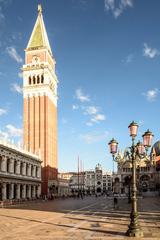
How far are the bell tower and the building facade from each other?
5.71 m

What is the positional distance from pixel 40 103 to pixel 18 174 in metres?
26.4

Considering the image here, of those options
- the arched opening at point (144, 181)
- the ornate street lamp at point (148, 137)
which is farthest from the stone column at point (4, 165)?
the arched opening at point (144, 181)

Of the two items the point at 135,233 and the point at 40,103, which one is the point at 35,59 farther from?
the point at 135,233

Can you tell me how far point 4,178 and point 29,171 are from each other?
1610 centimetres

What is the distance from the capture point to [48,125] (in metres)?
88.1

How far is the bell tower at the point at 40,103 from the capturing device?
86.9 m

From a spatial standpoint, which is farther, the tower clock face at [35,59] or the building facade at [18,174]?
the tower clock face at [35,59]

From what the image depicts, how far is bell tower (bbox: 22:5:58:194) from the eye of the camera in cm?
8694

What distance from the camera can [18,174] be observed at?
67.5 m

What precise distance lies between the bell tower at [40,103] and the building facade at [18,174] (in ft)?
18.7

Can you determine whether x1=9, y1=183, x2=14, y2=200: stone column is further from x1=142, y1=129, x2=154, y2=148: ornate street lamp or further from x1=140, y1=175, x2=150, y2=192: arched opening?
x1=140, y1=175, x2=150, y2=192: arched opening

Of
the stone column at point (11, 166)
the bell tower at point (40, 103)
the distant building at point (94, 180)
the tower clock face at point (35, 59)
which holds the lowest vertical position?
the distant building at point (94, 180)

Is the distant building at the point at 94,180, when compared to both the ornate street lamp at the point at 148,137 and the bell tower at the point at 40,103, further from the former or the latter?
the ornate street lamp at the point at 148,137

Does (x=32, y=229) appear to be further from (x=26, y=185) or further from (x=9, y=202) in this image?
(x=26, y=185)
